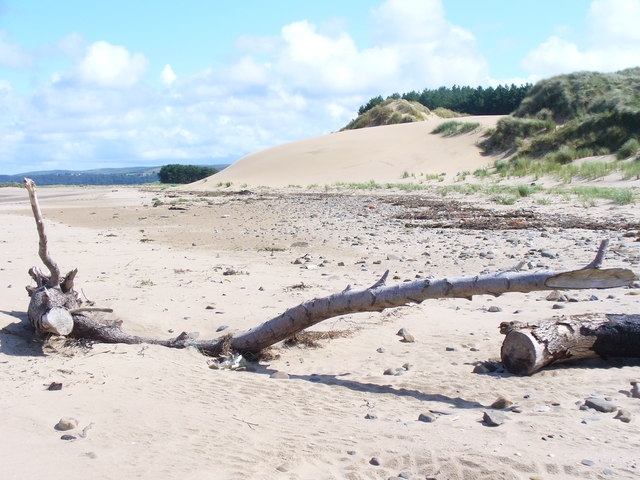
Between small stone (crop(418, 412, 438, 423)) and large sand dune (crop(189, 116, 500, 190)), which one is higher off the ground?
large sand dune (crop(189, 116, 500, 190))

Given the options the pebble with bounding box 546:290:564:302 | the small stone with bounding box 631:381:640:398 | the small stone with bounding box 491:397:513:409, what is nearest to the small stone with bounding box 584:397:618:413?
the small stone with bounding box 631:381:640:398

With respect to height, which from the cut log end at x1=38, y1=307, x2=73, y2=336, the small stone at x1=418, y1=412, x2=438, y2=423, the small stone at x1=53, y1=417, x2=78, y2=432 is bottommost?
the small stone at x1=53, y1=417, x2=78, y2=432

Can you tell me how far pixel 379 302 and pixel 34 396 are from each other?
2312 millimetres

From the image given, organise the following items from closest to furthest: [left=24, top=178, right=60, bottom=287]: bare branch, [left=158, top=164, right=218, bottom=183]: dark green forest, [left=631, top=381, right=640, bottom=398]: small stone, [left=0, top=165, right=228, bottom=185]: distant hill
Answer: [left=631, top=381, right=640, bottom=398]: small stone → [left=24, top=178, right=60, bottom=287]: bare branch → [left=158, top=164, right=218, bottom=183]: dark green forest → [left=0, top=165, right=228, bottom=185]: distant hill

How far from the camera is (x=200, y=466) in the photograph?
2986mm

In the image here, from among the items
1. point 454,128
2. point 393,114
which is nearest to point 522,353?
point 454,128

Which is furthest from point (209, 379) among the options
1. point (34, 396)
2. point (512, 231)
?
point (512, 231)

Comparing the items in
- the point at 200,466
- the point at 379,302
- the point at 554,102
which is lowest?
the point at 200,466

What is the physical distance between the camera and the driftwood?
3.87 metres

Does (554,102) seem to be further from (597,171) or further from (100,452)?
(100,452)

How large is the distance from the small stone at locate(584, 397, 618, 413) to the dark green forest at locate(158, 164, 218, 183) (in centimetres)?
5027

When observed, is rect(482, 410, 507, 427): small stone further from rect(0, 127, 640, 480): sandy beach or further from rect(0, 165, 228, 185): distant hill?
rect(0, 165, 228, 185): distant hill

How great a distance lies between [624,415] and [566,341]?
88 centimetres

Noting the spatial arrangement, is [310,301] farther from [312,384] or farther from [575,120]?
[575,120]
